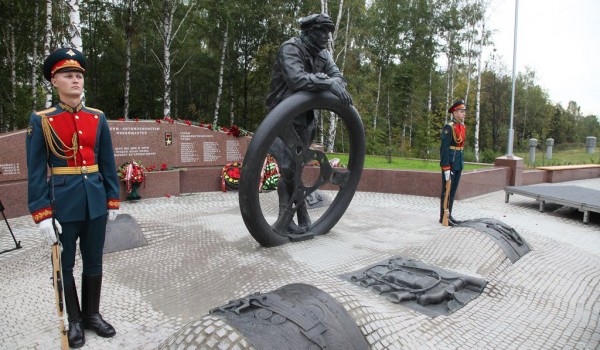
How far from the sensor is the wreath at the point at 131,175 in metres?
7.85

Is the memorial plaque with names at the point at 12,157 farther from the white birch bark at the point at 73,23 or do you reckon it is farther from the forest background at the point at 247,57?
the forest background at the point at 247,57

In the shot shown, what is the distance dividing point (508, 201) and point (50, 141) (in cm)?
888

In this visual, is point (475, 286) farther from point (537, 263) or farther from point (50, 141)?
point (50, 141)

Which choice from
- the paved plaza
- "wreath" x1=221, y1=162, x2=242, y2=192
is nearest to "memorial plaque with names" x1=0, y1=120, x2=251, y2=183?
"wreath" x1=221, y1=162, x2=242, y2=192

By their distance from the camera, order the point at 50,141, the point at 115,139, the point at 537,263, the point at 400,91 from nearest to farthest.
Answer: the point at 50,141 < the point at 537,263 < the point at 115,139 < the point at 400,91

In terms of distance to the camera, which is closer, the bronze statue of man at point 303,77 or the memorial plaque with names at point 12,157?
the bronze statue of man at point 303,77

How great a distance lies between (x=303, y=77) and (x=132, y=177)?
4.87 metres

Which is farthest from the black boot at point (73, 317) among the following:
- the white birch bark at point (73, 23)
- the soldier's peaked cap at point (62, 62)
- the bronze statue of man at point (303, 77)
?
the white birch bark at point (73, 23)

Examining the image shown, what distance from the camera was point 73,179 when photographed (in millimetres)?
2781

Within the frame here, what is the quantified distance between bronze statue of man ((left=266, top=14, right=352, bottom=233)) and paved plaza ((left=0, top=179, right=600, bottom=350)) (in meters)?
0.88

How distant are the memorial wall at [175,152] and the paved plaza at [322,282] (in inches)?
82.4

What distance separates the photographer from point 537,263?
466cm

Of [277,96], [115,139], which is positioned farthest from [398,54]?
[277,96]

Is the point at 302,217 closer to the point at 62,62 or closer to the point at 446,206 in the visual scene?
the point at 446,206
